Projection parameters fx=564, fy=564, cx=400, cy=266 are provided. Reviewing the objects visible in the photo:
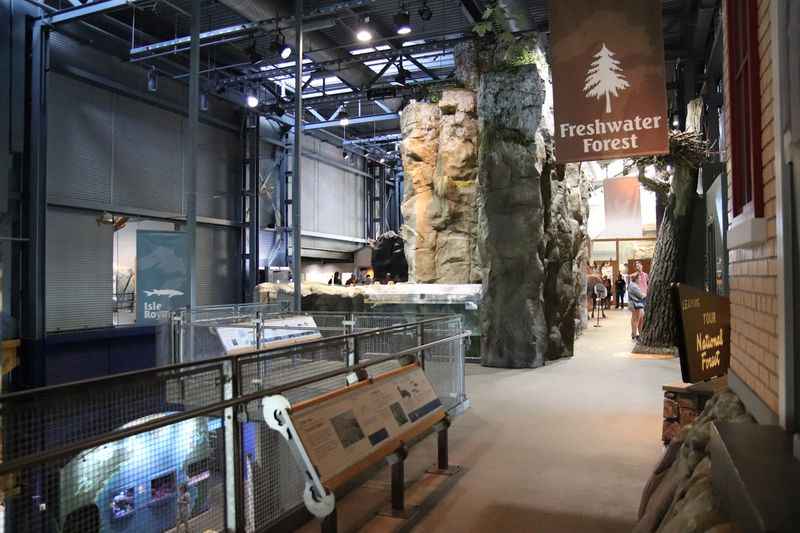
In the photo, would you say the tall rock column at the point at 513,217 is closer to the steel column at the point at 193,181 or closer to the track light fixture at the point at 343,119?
the steel column at the point at 193,181

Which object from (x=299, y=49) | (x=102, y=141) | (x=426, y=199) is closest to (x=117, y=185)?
(x=102, y=141)

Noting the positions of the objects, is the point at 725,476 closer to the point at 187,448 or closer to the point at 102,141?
the point at 187,448

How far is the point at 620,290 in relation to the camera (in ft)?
82.5

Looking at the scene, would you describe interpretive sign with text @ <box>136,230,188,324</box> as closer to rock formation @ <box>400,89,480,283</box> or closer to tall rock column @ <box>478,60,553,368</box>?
tall rock column @ <box>478,60,553,368</box>

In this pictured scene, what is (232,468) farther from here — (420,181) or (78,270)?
(420,181)

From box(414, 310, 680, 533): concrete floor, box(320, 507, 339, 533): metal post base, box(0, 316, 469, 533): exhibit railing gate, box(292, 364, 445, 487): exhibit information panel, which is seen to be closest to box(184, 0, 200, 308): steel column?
box(414, 310, 680, 533): concrete floor

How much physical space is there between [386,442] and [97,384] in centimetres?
182

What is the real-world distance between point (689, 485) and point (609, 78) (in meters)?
→ 4.52

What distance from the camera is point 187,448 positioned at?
3.50 metres

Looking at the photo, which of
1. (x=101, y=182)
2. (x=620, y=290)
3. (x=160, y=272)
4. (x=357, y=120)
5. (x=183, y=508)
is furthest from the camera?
(x=620, y=290)

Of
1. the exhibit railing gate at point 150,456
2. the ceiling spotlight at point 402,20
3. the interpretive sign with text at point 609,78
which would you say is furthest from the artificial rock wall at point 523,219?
the exhibit railing gate at point 150,456

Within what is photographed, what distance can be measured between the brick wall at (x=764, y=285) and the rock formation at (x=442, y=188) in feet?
40.7

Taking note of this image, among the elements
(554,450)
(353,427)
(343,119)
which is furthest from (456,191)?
(353,427)

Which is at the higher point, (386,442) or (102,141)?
(102,141)
